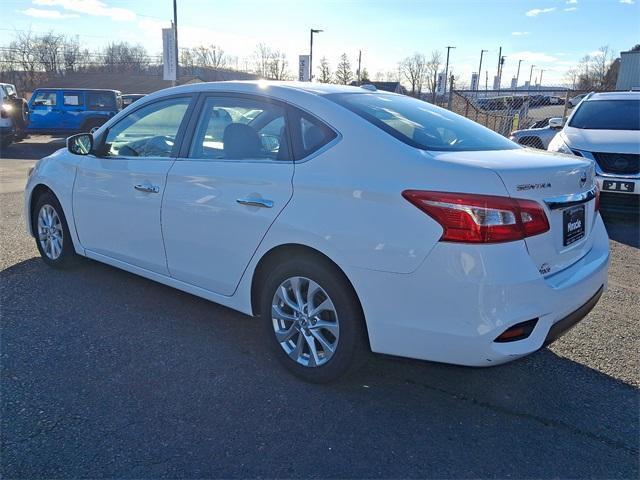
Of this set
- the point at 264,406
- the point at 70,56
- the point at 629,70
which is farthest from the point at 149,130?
the point at 70,56

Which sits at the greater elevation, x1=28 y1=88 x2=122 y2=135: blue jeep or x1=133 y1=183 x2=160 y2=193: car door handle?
x1=28 y1=88 x2=122 y2=135: blue jeep

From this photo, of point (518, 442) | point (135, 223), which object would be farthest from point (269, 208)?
point (518, 442)

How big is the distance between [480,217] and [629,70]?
112 feet

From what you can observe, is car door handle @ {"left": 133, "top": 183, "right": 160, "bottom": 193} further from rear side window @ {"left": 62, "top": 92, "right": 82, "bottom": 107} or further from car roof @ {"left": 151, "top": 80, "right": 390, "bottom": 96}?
rear side window @ {"left": 62, "top": 92, "right": 82, "bottom": 107}

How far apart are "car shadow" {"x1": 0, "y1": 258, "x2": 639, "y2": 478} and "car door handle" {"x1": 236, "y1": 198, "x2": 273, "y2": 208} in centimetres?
99

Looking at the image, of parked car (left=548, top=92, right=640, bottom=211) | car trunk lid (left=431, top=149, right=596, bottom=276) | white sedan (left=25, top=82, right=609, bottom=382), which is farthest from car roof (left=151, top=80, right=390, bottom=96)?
parked car (left=548, top=92, right=640, bottom=211)

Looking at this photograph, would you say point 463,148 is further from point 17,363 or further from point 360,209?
point 17,363

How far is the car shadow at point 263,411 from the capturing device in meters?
2.33

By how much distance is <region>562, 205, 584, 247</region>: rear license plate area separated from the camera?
8.63 feet

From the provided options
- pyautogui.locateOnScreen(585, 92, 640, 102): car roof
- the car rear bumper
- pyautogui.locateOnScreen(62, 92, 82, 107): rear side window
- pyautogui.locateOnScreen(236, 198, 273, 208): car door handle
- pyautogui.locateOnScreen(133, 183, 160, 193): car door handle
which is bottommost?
the car rear bumper

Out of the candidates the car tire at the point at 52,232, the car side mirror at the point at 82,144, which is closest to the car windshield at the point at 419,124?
the car side mirror at the point at 82,144

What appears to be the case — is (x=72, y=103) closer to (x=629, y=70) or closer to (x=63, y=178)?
(x=63, y=178)

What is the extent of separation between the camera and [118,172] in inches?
154

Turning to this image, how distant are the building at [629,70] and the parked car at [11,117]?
30.4 meters
